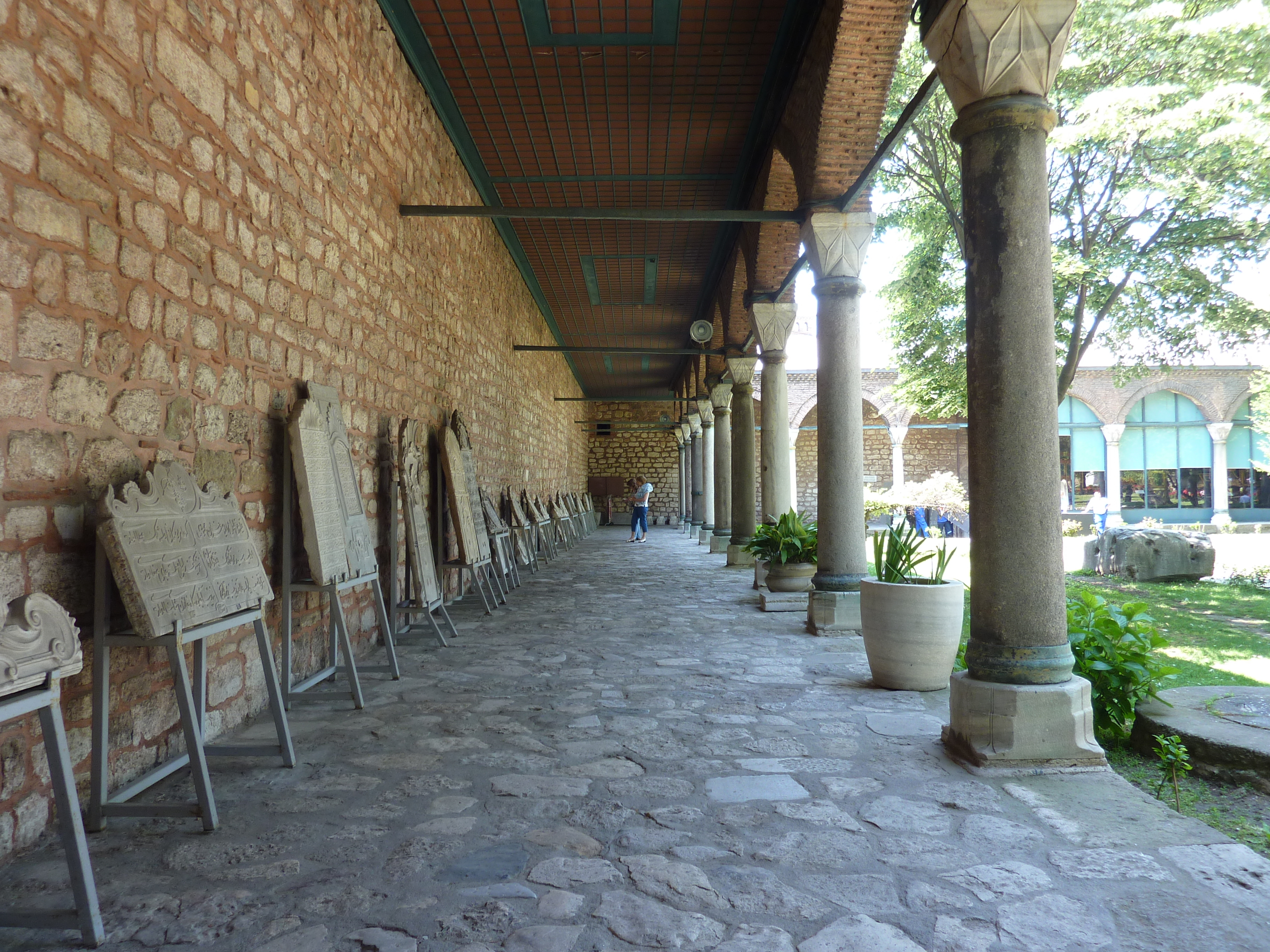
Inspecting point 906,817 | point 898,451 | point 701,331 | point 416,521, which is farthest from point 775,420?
point 898,451

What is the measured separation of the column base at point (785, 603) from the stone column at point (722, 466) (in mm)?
5089

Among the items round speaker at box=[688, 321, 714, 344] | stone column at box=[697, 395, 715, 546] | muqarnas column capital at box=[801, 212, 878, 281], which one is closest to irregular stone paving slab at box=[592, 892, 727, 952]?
muqarnas column capital at box=[801, 212, 878, 281]

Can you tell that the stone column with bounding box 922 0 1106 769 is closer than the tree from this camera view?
Yes

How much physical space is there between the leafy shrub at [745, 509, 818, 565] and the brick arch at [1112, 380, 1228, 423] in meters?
21.3

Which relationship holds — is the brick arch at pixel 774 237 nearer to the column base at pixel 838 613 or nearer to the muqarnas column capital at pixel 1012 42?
the column base at pixel 838 613

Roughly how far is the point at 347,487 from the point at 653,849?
269 cm

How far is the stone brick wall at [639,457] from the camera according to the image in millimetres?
23438

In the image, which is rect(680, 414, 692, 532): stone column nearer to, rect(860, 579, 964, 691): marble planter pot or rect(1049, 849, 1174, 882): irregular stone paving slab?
rect(860, 579, 964, 691): marble planter pot

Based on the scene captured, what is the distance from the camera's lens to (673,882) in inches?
74.7

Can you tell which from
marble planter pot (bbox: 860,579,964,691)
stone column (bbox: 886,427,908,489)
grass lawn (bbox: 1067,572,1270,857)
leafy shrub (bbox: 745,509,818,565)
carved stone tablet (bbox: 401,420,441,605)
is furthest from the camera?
stone column (bbox: 886,427,908,489)

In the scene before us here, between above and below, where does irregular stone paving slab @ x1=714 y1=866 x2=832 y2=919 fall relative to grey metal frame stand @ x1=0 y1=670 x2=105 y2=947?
below

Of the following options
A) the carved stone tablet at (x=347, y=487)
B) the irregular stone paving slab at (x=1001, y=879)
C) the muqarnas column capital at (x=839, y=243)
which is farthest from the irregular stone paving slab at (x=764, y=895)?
the muqarnas column capital at (x=839, y=243)

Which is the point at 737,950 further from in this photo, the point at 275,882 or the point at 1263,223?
the point at 1263,223

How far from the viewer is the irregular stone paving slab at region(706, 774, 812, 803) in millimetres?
2436
